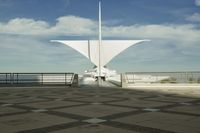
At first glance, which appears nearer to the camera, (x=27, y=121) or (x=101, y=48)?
(x=27, y=121)

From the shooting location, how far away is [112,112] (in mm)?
8781

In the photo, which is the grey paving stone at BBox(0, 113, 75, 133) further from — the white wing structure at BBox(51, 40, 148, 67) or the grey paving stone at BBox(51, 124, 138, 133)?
the white wing structure at BBox(51, 40, 148, 67)

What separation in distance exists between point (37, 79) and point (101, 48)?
28.5 meters

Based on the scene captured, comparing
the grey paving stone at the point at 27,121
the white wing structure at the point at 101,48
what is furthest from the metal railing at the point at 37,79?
the white wing structure at the point at 101,48

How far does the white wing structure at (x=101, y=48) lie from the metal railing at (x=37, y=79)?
2464cm

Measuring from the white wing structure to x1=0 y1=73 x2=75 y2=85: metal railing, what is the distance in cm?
2464

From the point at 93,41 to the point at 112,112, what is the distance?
42574 millimetres

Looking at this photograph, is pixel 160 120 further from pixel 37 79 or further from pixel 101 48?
pixel 101 48

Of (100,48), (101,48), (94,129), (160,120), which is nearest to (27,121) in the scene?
(94,129)

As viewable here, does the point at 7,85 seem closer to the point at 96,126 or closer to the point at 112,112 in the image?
the point at 112,112

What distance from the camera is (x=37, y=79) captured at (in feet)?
78.6

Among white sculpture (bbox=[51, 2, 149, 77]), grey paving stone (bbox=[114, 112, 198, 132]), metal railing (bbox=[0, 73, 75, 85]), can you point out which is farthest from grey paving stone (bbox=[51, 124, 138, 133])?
white sculpture (bbox=[51, 2, 149, 77])

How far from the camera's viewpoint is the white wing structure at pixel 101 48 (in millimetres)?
49000

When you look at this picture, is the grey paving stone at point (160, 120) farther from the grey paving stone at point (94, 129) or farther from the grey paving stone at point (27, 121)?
the grey paving stone at point (27, 121)
